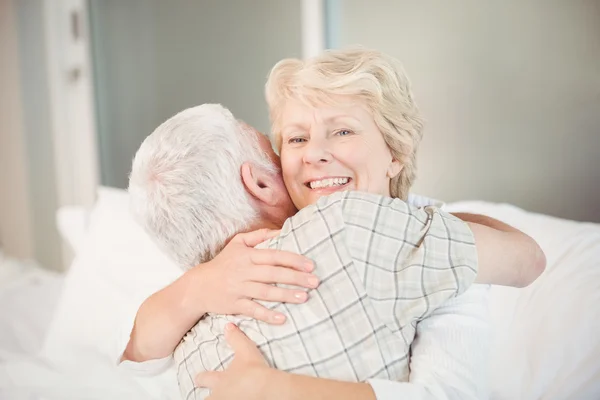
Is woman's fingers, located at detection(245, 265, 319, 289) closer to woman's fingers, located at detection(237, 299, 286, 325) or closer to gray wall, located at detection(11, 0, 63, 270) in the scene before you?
woman's fingers, located at detection(237, 299, 286, 325)

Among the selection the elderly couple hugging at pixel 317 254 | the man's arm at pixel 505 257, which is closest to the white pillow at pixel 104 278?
the elderly couple hugging at pixel 317 254

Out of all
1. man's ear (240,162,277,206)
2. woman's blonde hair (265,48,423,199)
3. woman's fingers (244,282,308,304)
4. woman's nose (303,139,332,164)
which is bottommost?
woman's fingers (244,282,308,304)

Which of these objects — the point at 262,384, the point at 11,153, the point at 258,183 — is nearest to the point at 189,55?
the point at 258,183

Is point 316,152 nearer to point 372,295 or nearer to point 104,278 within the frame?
point 372,295

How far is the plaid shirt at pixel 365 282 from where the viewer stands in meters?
0.65

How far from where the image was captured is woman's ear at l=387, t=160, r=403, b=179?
33.1 inches

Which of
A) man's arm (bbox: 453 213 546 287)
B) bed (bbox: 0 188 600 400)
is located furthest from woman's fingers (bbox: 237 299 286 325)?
bed (bbox: 0 188 600 400)

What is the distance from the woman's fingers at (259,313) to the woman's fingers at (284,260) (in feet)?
0.16

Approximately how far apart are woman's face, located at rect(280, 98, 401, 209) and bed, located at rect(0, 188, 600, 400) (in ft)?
1.05

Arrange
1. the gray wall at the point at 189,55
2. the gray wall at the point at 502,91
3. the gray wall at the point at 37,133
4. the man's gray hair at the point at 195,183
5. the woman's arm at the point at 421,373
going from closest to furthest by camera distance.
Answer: the woman's arm at the point at 421,373 < the man's gray hair at the point at 195,183 < the gray wall at the point at 502,91 < the gray wall at the point at 189,55 < the gray wall at the point at 37,133

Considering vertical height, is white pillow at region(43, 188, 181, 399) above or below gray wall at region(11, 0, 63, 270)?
below

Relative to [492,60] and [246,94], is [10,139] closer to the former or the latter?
[246,94]

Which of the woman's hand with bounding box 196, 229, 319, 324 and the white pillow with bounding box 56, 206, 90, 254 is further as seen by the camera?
the white pillow with bounding box 56, 206, 90, 254

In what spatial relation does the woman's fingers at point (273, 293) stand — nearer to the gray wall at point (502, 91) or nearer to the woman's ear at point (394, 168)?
the woman's ear at point (394, 168)
